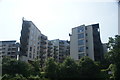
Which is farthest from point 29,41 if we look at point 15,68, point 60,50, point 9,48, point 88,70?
point 60,50

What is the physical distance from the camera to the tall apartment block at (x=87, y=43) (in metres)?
27.4

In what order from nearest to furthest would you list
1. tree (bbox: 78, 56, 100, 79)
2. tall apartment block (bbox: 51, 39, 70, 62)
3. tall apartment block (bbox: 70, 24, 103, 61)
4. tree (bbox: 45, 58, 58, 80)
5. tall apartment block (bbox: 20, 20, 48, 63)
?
tree (bbox: 78, 56, 100, 79), tree (bbox: 45, 58, 58, 80), tall apartment block (bbox: 70, 24, 103, 61), tall apartment block (bbox: 20, 20, 48, 63), tall apartment block (bbox: 51, 39, 70, 62)

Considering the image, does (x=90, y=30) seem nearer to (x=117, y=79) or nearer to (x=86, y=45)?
(x=86, y=45)

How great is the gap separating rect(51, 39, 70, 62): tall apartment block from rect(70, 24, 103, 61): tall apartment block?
13558mm

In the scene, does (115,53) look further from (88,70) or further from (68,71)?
(68,71)

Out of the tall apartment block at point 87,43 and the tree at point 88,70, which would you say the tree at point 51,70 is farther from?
the tall apartment block at point 87,43

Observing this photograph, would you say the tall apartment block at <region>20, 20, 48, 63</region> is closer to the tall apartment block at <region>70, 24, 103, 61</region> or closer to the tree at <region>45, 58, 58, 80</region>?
the tall apartment block at <region>70, 24, 103, 61</region>

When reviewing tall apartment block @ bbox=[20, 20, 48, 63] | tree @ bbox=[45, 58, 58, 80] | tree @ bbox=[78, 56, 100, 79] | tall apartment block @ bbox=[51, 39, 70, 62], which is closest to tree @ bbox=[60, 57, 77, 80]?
tree @ bbox=[78, 56, 100, 79]

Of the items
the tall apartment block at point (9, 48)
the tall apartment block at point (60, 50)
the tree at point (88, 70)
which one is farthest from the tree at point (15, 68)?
the tall apartment block at point (60, 50)

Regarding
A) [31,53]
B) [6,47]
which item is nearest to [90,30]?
[31,53]

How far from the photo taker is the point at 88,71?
55.0 feet

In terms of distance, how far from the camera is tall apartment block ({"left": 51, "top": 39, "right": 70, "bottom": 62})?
4221cm

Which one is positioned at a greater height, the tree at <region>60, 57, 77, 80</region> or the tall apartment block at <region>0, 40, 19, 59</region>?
the tall apartment block at <region>0, 40, 19, 59</region>

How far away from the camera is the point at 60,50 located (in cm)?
4334
